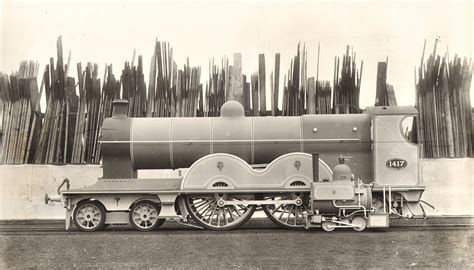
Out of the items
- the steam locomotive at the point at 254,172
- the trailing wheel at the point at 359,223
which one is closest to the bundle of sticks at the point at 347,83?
the steam locomotive at the point at 254,172

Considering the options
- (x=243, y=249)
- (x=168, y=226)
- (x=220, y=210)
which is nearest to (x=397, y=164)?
(x=220, y=210)

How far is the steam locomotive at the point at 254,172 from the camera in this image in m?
12.2

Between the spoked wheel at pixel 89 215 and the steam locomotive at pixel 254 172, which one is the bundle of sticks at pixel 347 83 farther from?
the spoked wheel at pixel 89 215

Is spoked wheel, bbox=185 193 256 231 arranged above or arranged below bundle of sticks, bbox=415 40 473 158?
below

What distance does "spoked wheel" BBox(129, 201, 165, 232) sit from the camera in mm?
12625

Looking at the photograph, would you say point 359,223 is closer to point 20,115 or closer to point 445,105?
point 445,105

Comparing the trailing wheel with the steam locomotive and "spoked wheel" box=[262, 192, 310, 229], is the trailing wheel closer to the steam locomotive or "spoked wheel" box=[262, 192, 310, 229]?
the steam locomotive

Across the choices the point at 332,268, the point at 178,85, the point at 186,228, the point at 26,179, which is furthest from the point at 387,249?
the point at 26,179

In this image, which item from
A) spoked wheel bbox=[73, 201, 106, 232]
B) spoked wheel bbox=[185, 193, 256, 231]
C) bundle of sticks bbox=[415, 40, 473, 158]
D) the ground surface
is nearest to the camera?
the ground surface

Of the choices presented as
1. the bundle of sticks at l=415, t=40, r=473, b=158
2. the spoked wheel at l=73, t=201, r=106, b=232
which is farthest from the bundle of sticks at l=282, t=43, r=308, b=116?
the spoked wheel at l=73, t=201, r=106, b=232

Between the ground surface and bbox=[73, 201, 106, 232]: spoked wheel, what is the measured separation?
360mm

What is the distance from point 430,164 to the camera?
50.6 feet

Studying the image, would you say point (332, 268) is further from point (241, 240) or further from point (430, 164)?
point (430, 164)

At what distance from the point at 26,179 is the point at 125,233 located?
486 centimetres
